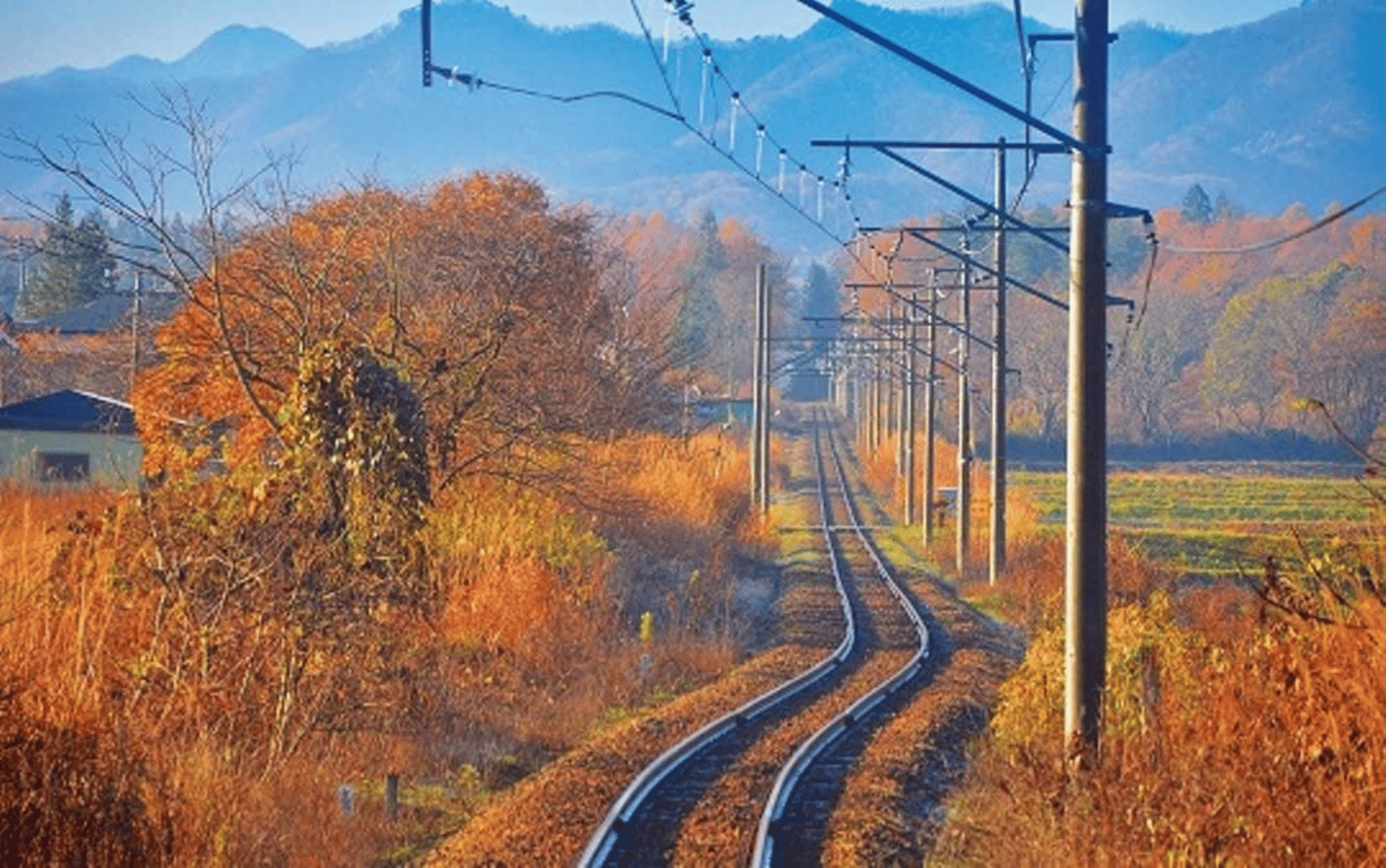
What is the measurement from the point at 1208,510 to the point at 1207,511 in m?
0.63

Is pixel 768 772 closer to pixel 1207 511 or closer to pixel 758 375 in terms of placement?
pixel 758 375

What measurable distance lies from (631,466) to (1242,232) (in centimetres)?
12977

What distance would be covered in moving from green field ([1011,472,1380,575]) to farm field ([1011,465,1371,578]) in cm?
Result: 3

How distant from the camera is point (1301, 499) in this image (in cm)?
5812

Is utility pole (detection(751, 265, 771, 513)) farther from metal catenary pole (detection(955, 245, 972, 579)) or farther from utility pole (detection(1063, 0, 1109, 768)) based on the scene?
utility pole (detection(1063, 0, 1109, 768))

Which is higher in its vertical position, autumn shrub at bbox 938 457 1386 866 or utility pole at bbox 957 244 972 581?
utility pole at bbox 957 244 972 581

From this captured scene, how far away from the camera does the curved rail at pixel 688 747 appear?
39.8ft

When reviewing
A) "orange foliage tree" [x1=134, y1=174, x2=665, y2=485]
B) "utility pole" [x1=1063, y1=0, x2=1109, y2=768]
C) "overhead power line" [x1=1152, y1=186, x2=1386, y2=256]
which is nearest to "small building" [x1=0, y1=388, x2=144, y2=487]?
"orange foliage tree" [x1=134, y1=174, x2=665, y2=485]

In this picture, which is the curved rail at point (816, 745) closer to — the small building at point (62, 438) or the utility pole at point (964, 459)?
the utility pole at point (964, 459)

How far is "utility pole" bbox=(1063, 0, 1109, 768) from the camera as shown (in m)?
11.5

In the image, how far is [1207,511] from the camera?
185 ft

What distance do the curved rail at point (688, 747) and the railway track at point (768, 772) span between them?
2 centimetres

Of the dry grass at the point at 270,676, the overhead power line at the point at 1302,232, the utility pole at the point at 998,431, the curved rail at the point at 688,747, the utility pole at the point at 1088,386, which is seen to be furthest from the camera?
the utility pole at the point at 998,431

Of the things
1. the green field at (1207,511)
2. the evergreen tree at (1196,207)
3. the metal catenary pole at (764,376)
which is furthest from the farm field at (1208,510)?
the evergreen tree at (1196,207)
